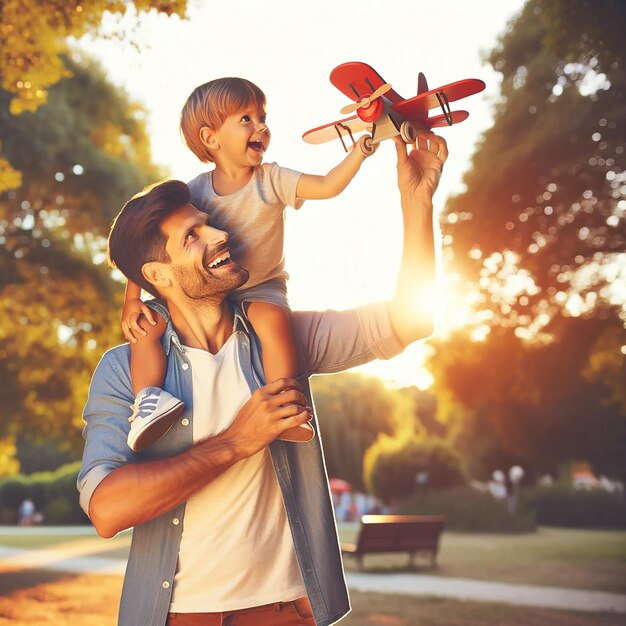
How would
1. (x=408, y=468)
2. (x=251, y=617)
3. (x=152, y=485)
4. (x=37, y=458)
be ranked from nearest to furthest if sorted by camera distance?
1. (x=152, y=485)
2. (x=251, y=617)
3. (x=408, y=468)
4. (x=37, y=458)

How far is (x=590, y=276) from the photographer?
586 inches

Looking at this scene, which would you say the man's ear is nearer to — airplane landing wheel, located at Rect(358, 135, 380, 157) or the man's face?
the man's face

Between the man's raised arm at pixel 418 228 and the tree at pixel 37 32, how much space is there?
181 inches

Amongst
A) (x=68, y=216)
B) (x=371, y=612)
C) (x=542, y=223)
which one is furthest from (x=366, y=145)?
(x=68, y=216)

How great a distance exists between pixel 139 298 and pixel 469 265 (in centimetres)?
1291

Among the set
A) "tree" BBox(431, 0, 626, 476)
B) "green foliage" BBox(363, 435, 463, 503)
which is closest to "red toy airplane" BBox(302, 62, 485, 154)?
"tree" BBox(431, 0, 626, 476)

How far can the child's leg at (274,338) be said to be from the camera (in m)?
2.11

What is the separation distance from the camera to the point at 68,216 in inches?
688

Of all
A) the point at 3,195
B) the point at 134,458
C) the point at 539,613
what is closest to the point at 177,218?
the point at 134,458

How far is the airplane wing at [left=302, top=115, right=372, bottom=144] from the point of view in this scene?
222 centimetres

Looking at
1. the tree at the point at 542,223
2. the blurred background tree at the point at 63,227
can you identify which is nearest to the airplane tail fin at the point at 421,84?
the tree at the point at 542,223

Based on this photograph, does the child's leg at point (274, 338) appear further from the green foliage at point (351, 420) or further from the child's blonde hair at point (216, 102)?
the green foliage at point (351, 420)

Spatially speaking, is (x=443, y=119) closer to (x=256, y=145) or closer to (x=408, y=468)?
(x=256, y=145)

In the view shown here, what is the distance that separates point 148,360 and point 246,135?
0.61 meters
